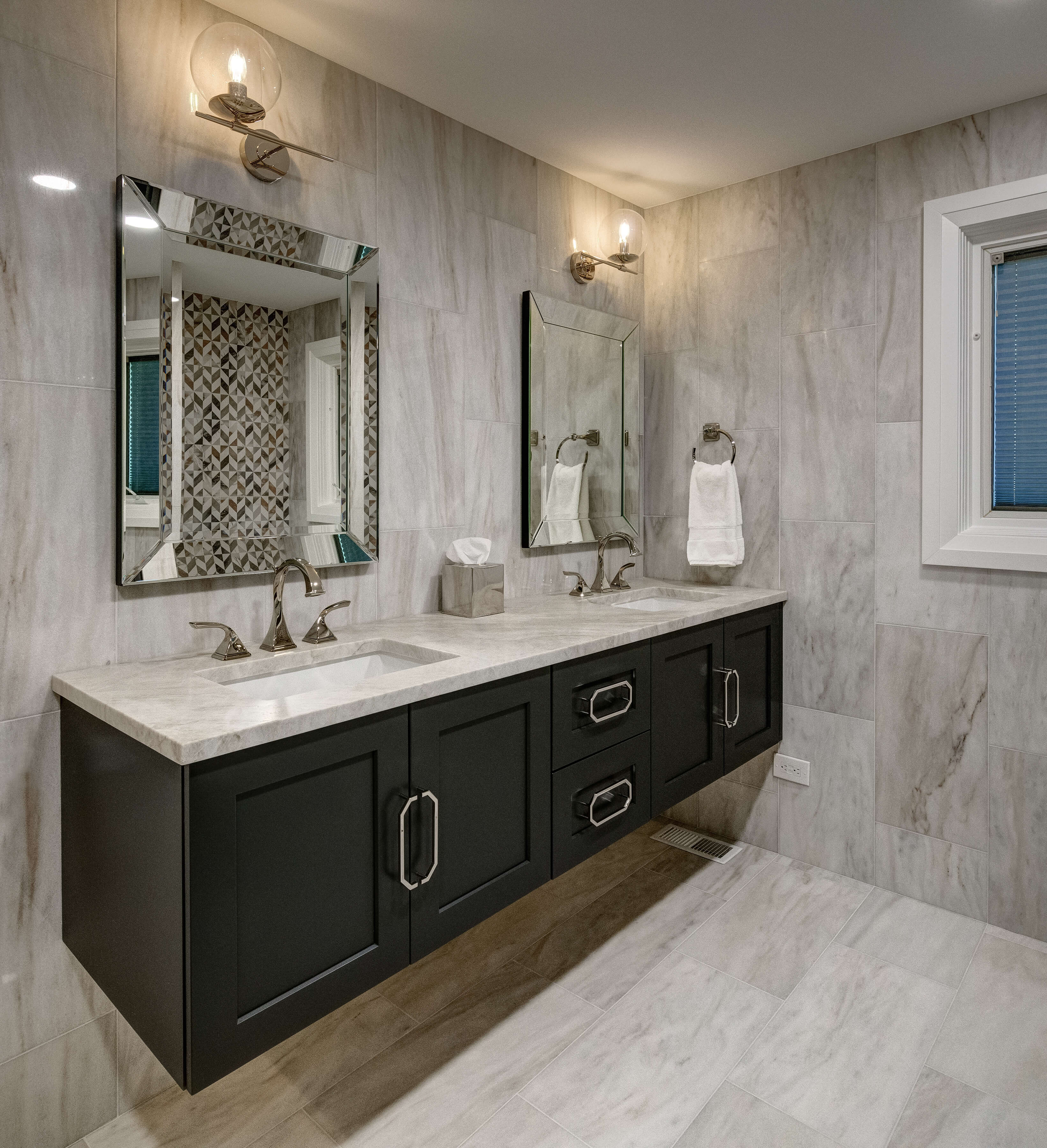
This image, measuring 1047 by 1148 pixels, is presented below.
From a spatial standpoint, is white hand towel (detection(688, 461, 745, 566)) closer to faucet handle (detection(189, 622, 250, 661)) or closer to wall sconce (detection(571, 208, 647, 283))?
wall sconce (detection(571, 208, 647, 283))

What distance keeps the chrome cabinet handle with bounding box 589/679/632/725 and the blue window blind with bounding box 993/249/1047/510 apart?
51.1 inches

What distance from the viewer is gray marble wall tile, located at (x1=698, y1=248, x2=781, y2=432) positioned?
2.63 metres

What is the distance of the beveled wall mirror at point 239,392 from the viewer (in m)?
1.56

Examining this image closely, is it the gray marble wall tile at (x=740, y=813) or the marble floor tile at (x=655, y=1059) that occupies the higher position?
the gray marble wall tile at (x=740, y=813)

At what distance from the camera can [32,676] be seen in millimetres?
1465

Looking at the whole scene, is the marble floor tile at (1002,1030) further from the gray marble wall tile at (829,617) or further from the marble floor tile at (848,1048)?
the gray marble wall tile at (829,617)

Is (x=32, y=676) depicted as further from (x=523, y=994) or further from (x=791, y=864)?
(x=791, y=864)

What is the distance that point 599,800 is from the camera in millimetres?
1872

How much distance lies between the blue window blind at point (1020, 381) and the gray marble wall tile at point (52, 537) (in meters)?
2.36

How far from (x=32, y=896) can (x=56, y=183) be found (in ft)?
4.45

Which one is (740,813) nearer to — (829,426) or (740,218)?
(829,426)

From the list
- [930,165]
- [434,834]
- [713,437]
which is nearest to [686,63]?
[930,165]

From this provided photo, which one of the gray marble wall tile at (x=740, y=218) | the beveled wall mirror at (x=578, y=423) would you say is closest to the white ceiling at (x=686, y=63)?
the gray marble wall tile at (x=740, y=218)

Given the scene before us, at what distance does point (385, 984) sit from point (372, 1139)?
48 cm
